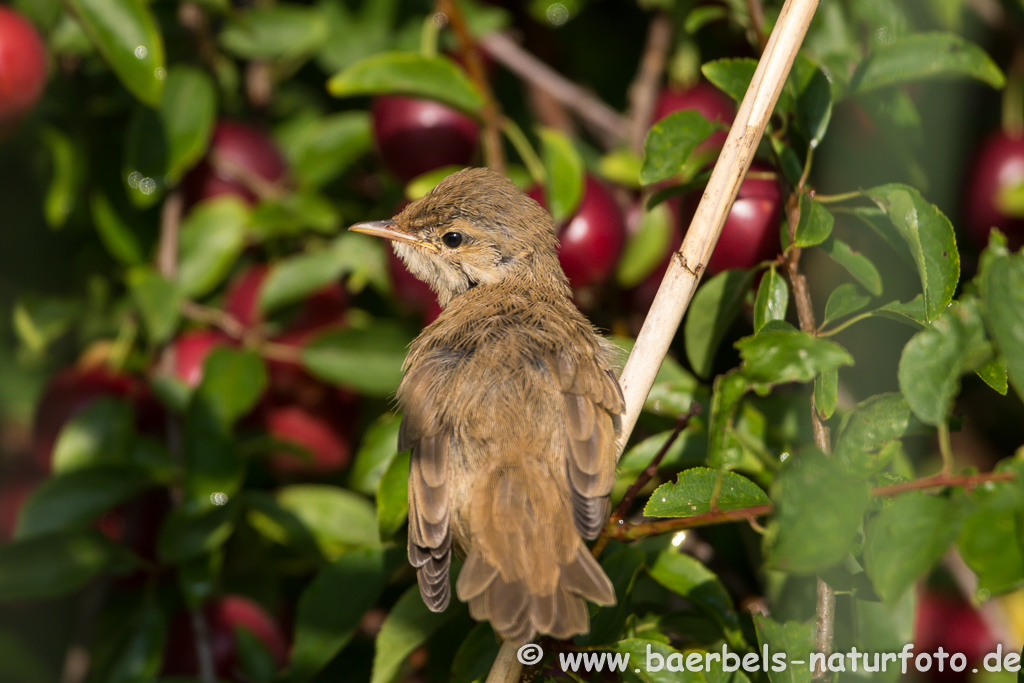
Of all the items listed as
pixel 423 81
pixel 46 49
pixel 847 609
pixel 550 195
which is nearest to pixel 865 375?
pixel 847 609

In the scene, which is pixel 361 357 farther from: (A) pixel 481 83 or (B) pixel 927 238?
(B) pixel 927 238

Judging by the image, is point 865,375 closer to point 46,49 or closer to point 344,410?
point 344,410

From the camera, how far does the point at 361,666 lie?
2146 mm

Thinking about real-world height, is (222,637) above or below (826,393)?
below

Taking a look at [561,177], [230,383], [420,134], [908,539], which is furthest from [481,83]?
[908,539]

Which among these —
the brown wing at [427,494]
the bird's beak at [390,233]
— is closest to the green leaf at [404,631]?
the brown wing at [427,494]

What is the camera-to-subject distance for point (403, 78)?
2197mm

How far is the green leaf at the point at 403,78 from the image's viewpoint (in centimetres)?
218

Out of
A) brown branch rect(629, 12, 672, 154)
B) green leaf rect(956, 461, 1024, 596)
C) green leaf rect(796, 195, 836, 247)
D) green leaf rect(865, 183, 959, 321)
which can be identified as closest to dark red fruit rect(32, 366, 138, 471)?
brown branch rect(629, 12, 672, 154)

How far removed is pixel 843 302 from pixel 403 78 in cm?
Result: 122

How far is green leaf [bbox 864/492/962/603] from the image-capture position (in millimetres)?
1080

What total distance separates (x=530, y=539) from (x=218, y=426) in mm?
964

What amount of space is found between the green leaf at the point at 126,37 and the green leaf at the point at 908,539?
6.22 ft

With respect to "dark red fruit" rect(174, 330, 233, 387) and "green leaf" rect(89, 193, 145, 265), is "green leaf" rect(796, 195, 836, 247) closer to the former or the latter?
"dark red fruit" rect(174, 330, 233, 387)
